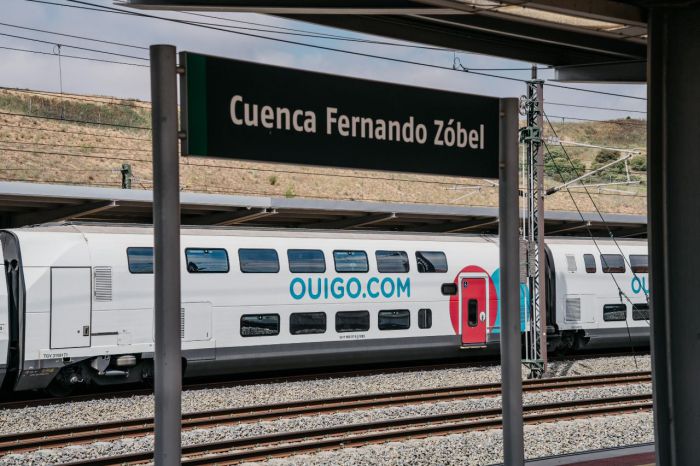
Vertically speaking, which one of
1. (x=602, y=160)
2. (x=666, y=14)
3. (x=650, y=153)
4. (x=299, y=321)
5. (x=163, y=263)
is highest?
(x=602, y=160)

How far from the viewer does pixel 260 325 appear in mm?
18328

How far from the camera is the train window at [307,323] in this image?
18750 millimetres

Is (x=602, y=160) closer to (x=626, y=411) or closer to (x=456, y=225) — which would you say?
(x=456, y=225)

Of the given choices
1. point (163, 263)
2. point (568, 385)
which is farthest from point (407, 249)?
point (163, 263)

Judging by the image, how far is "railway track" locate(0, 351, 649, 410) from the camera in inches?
633

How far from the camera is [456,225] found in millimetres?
25547

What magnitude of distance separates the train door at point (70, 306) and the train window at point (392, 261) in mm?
6251

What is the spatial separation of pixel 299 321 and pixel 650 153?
1359 cm

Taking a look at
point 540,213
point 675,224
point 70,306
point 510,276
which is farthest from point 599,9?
point 540,213

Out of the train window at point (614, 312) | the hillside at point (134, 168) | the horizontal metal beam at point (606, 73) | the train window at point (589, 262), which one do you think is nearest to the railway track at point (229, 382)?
the train window at point (614, 312)

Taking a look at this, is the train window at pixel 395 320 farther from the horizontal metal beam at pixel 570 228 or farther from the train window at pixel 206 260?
the horizontal metal beam at pixel 570 228

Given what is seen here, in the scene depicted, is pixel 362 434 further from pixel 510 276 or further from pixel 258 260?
pixel 510 276

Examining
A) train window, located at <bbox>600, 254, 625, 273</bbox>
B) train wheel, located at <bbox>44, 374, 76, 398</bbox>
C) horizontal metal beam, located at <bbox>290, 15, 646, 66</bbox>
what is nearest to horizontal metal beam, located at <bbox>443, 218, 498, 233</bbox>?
train window, located at <bbox>600, 254, 625, 273</bbox>

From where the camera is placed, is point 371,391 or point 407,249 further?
point 407,249
